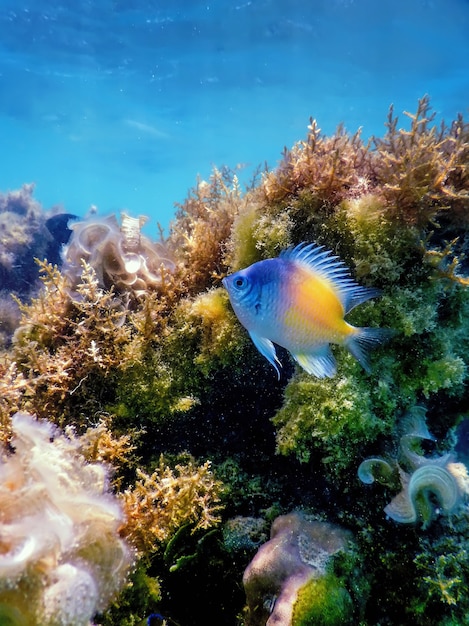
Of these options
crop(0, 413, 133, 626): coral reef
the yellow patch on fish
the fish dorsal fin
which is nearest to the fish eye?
the yellow patch on fish

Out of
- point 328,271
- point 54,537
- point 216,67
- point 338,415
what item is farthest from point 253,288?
point 216,67

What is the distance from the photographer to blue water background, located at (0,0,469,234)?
19.6 metres

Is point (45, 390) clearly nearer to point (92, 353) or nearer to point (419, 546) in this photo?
point (92, 353)

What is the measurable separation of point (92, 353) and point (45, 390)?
1.81ft

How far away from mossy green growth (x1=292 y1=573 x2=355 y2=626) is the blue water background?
879 cm

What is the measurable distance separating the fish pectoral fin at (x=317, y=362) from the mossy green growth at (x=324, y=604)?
4.62 ft

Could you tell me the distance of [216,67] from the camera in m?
25.1

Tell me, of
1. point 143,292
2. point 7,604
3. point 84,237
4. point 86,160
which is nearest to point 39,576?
point 7,604

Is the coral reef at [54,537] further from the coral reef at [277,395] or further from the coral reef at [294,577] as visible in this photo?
the coral reef at [294,577]

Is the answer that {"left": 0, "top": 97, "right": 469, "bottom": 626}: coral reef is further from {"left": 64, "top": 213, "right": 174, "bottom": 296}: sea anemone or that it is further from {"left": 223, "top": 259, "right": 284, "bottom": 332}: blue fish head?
{"left": 223, "top": 259, "right": 284, "bottom": 332}: blue fish head

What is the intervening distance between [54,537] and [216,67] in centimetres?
2892

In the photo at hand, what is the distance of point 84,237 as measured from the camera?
3967 mm

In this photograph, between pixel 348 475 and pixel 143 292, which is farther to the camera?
pixel 143 292

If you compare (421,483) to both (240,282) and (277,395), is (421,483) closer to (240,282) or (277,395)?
(277,395)
